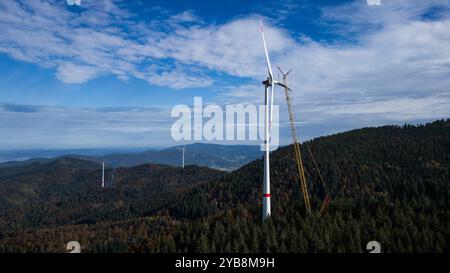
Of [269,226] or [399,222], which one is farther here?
[399,222]
